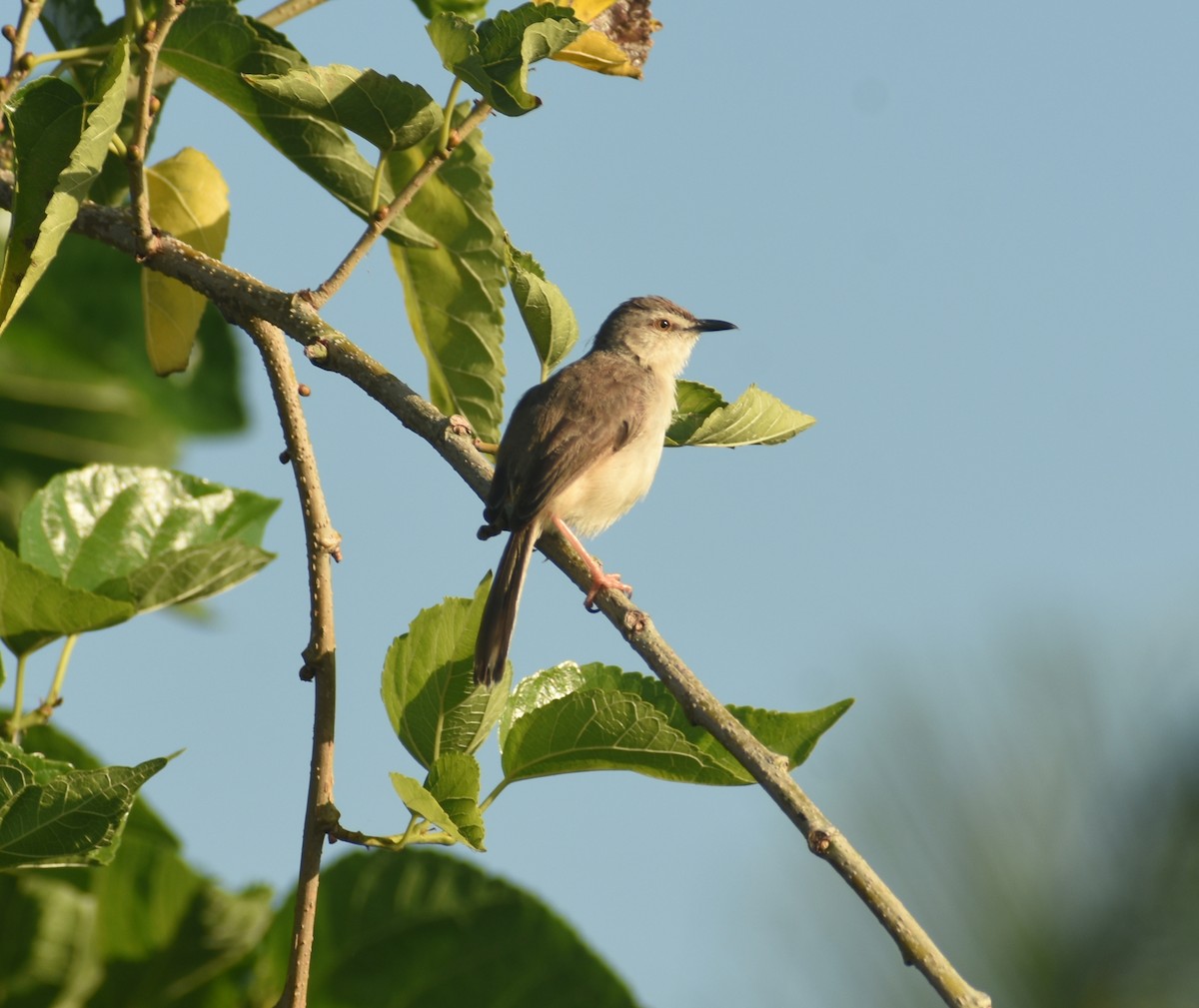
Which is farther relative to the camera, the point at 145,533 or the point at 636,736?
the point at 145,533

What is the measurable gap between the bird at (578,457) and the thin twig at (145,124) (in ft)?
3.45

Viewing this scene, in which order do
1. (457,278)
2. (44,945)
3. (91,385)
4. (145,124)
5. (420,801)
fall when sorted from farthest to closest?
(91,385)
(457,278)
(44,945)
(145,124)
(420,801)

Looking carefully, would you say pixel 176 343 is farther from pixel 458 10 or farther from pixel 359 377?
pixel 458 10

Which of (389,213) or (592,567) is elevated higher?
(389,213)

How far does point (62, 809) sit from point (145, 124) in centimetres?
138

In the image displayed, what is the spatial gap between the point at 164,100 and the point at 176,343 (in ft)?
2.54

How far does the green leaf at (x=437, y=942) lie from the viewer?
323 cm

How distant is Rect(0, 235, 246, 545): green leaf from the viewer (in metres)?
4.29

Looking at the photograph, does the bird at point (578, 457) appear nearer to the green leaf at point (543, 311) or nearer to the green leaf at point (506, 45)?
the green leaf at point (543, 311)

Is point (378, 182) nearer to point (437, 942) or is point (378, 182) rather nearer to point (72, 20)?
point (72, 20)

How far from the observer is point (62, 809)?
241 cm

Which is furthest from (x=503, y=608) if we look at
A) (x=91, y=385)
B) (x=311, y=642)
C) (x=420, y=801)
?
(x=91, y=385)

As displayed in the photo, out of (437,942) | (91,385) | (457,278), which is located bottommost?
(437,942)

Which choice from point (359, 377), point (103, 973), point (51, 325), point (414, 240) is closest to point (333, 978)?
point (103, 973)
